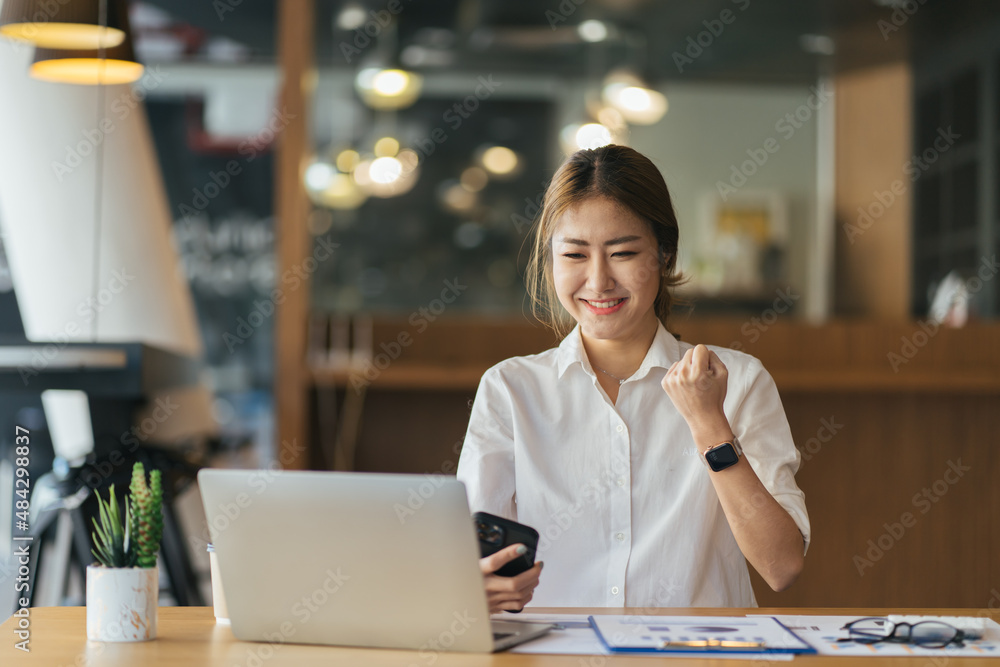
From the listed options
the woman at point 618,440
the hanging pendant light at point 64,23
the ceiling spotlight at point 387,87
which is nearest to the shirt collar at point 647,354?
the woman at point 618,440

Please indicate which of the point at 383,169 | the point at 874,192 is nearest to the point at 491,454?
the point at 383,169

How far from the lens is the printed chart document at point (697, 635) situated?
1.10m

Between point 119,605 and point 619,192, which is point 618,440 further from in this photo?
point 119,605

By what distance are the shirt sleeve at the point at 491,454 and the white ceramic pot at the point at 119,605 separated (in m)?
0.53

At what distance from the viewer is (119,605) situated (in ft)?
3.78

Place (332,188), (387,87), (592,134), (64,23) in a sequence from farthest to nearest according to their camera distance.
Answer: (332,188)
(592,134)
(387,87)
(64,23)

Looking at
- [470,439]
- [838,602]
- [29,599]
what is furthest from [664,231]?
[838,602]

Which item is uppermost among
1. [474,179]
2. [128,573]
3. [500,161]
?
[500,161]

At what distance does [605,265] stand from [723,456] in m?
0.38

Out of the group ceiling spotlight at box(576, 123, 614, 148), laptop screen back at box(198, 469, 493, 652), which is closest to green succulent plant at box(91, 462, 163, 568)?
laptop screen back at box(198, 469, 493, 652)

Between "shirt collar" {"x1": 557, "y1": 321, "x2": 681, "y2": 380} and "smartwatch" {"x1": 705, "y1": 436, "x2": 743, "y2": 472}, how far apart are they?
28 cm

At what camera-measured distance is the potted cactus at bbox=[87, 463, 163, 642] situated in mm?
1151

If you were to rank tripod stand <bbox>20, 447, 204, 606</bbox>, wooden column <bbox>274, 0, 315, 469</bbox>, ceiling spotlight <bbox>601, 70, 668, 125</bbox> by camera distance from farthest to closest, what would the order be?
ceiling spotlight <bbox>601, 70, 668, 125</bbox> → wooden column <bbox>274, 0, 315, 469</bbox> → tripod stand <bbox>20, 447, 204, 606</bbox>

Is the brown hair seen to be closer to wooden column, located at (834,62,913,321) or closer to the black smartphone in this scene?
the black smartphone
